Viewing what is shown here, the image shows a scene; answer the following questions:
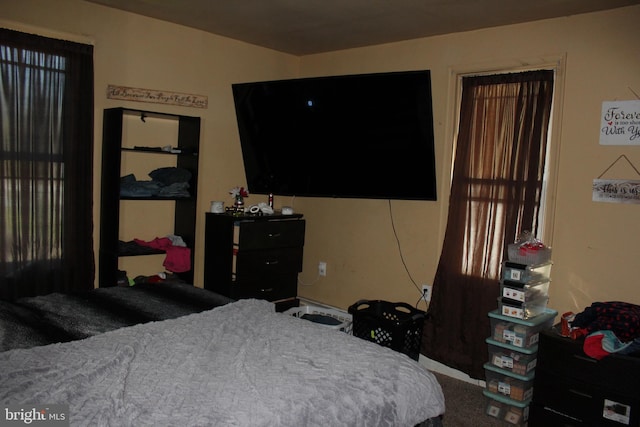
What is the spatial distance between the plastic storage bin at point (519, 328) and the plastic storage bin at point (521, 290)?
117 mm

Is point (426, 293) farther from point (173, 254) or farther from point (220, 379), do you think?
point (220, 379)

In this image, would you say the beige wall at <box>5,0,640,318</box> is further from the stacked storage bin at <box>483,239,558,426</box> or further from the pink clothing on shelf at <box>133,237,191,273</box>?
the pink clothing on shelf at <box>133,237,191,273</box>

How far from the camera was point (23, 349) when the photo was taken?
1.65 metres

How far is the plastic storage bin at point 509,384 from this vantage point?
278 centimetres

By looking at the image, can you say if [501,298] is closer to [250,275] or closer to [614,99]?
[614,99]

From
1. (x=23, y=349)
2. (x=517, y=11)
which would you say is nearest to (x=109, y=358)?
(x=23, y=349)

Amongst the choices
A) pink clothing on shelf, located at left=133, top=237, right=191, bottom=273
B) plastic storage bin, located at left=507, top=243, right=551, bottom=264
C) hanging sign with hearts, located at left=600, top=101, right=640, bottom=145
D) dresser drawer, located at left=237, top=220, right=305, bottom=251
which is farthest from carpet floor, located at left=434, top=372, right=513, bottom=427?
pink clothing on shelf, located at left=133, top=237, right=191, bottom=273

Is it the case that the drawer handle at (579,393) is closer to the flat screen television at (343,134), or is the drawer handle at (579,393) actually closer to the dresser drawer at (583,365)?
the dresser drawer at (583,365)

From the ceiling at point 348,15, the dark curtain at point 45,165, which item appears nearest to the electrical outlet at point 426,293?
the ceiling at point 348,15

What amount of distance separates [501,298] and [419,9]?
179 cm

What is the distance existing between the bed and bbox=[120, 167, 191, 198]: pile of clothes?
4.01 feet

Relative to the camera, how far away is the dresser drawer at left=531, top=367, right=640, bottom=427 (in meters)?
2.35

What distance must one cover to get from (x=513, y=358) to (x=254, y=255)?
1864 millimetres

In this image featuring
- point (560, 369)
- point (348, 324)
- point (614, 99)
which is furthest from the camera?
point (348, 324)
